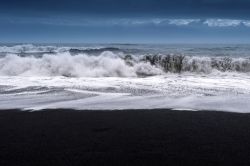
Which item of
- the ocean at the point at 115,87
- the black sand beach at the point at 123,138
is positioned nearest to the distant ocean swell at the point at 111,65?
the ocean at the point at 115,87

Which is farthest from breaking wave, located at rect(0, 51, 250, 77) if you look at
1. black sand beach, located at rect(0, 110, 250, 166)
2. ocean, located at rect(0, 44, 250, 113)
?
black sand beach, located at rect(0, 110, 250, 166)

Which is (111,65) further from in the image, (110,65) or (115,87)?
(115,87)

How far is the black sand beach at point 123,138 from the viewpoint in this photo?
170 inches

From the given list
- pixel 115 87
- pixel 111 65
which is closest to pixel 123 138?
pixel 115 87

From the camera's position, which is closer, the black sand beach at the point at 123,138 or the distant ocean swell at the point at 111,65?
the black sand beach at the point at 123,138

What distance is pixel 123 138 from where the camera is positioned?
16.8ft

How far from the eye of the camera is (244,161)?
167 inches

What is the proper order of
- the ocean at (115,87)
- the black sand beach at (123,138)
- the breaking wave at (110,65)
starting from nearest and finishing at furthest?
the black sand beach at (123,138) < the ocean at (115,87) < the breaking wave at (110,65)

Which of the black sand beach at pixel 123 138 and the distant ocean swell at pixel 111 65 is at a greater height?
the distant ocean swell at pixel 111 65

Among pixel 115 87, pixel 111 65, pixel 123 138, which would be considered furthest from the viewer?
pixel 111 65

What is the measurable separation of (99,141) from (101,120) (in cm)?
122

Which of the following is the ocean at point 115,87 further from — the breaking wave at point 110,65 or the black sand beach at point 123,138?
the black sand beach at point 123,138

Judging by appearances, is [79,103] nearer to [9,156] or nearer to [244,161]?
[9,156]

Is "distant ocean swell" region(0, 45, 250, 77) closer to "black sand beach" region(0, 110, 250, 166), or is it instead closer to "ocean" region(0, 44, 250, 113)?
"ocean" region(0, 44, 250, 113)
